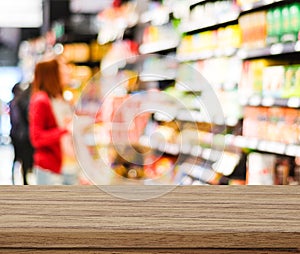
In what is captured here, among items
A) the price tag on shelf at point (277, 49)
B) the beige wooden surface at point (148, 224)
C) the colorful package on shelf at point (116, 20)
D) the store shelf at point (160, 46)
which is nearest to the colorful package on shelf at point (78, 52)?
the colorful package on shelf at point (116, 20)

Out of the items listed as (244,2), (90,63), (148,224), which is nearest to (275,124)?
(244,2)

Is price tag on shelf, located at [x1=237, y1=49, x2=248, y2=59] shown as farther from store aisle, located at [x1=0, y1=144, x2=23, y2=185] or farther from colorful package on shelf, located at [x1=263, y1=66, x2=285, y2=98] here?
store aisle, located at [x1=0, y1=144, x2=23, y2=185]

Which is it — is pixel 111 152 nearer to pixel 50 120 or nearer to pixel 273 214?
pixel 273 214

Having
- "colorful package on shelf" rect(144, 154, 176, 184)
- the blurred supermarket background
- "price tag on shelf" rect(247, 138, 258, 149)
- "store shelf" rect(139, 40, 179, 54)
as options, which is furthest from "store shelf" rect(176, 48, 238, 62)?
"colorful package on shelf" rect(144, 154, 176, 184)

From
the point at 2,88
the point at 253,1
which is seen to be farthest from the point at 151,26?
the point at 2,88

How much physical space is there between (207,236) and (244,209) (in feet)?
0.38

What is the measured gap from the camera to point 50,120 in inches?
239

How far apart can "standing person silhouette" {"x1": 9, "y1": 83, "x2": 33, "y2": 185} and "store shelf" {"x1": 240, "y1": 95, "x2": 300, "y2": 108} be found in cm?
257

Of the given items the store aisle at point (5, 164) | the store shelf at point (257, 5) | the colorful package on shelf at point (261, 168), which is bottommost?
the store aisle at point (5, 164)

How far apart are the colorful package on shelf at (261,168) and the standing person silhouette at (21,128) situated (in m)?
2.63

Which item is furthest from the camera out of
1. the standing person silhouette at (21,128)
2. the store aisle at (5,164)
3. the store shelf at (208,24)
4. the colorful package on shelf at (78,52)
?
the colorful package on shelf at (78,52)

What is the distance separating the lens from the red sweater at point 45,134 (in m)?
6.00

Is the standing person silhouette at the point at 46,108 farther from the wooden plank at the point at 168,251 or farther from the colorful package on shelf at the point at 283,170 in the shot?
the wooden plank at the point at 168,251

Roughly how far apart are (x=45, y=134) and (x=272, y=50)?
189 cm
